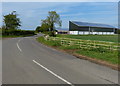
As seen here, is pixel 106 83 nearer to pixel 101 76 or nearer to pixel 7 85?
pixel 101 76

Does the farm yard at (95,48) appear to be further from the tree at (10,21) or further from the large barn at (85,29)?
the large barn at (85,29)

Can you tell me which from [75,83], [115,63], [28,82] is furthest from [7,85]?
[115,63]

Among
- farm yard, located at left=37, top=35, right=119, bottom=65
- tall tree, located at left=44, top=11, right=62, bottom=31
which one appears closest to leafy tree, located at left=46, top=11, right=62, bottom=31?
tall tree, located at left=44, top=11, right=62, bottom=31

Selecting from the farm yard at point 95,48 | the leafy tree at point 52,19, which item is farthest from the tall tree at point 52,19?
the farm yard at point 95,48

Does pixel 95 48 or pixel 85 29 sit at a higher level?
pixel 95 48

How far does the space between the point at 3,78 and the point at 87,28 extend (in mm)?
107556

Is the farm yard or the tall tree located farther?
the tall tree

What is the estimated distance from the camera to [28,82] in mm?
7031

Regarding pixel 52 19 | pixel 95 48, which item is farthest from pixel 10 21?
pixel 95 48

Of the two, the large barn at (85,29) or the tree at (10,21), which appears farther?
the large barn at (85,29)

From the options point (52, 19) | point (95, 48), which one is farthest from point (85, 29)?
point (95, 48)

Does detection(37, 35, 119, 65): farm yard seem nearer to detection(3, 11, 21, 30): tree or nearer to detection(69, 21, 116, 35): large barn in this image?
detection(3, 11, 21, 30): tree

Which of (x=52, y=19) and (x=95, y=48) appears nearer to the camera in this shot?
(x=95, y=48)

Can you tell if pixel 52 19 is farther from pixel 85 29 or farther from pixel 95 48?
pixel 95 48
